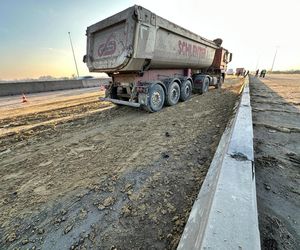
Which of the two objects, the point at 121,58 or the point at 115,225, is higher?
the point at 121,58

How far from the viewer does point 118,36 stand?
214 inches

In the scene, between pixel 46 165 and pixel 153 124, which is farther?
pixel 153 124

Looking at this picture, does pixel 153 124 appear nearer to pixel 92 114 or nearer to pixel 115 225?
pixel 92 114

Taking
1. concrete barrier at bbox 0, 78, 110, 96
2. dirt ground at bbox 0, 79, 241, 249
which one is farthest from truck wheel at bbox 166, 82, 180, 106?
concrete barrier at bbox 0, 78, 110, 96

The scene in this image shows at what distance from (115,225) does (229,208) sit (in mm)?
1155

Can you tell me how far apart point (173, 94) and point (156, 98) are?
128 cm

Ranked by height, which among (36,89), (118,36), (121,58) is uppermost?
(118,36)

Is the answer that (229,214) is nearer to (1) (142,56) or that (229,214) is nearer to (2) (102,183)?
(2) (102,183)

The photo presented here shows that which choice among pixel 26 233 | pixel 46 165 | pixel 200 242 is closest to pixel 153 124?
pixel 46 165

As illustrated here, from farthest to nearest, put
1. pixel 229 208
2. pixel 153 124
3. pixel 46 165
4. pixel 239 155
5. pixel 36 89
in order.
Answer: pixel 36 89 → pixel 153 124 → pixel 46 165 → pixel 239 155 → pixel 229 208

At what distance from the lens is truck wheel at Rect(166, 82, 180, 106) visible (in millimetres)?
6941

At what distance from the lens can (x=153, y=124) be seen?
498 cm

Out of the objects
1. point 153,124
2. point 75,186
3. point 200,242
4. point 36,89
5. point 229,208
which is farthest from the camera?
point 36,89

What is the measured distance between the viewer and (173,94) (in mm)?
7316
